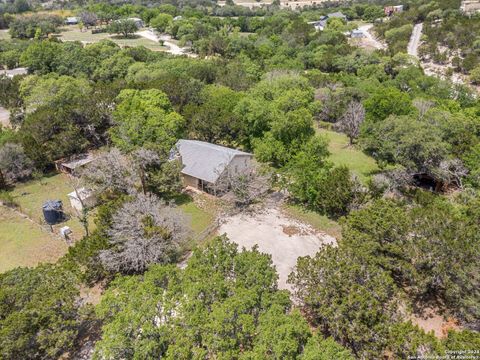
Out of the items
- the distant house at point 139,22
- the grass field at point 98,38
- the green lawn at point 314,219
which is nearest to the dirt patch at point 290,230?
the green lawn at point 314,219

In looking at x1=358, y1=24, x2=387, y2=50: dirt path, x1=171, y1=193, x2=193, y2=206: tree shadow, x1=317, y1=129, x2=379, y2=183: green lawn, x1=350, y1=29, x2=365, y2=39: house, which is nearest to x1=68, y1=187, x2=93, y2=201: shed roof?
x1=171, y1=193, x2=193, y2=206: tree shadow

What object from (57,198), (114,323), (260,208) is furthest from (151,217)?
(57,198)

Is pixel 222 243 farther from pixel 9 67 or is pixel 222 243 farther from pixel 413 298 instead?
pixel 9 67

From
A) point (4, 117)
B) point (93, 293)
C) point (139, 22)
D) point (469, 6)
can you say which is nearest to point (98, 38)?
point (139, 22)

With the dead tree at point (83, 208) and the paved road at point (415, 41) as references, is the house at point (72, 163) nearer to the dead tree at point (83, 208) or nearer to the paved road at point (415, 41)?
the dead tree at point (83, 208)

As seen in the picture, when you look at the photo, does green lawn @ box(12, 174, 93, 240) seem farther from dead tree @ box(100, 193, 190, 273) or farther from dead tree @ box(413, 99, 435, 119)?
dead tree @ box(413, 99, 435, 119)

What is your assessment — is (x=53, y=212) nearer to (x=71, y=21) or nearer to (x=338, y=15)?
(x=338, y=15)
